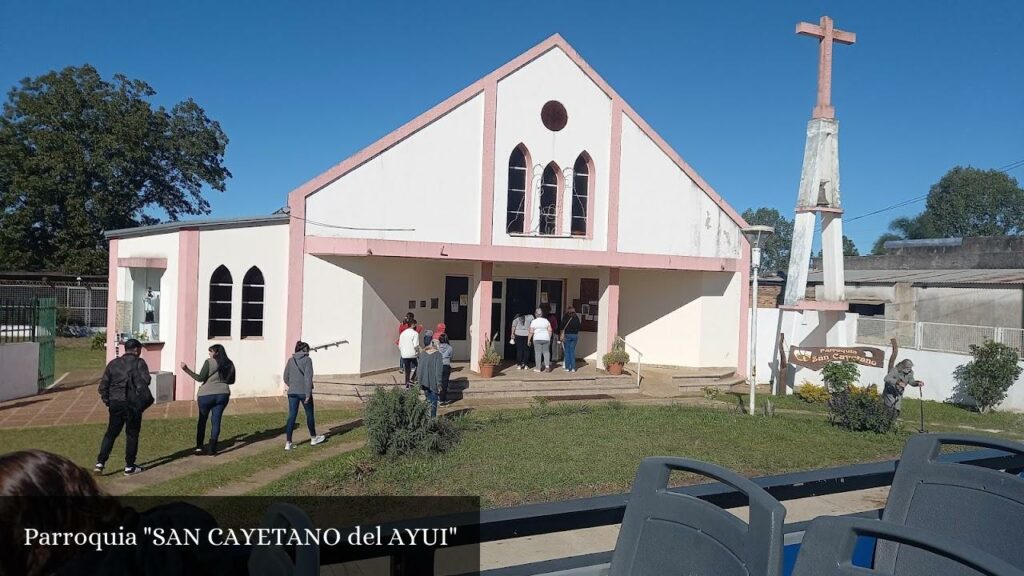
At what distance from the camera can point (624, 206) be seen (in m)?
17.3

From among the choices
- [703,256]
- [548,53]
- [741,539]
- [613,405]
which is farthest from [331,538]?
[703,256]

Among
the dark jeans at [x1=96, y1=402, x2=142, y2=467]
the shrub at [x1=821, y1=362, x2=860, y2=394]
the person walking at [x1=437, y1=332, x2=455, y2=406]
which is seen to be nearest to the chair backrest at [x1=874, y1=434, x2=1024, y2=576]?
the dark jeans at [x1=96, y1=402, x2=142, y2=467]

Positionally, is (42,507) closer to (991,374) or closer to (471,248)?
(471,248)

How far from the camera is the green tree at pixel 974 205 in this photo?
65.0m

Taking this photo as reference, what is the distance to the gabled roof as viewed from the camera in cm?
1473

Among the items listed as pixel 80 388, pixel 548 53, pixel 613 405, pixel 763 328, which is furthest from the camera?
pixel 763 328

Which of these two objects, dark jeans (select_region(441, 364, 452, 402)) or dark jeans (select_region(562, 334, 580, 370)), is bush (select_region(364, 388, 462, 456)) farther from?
dark jeans (select_region(562, 334, 580, 370))

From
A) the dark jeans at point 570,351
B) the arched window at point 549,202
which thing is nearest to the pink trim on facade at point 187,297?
the arched window at point 549,202

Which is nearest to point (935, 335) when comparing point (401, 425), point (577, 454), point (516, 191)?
point (516, 191)

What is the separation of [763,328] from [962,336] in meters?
4.69

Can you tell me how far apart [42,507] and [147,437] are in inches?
397

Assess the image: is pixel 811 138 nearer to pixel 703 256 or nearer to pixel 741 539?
pixel 703 256

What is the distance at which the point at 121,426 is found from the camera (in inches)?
354

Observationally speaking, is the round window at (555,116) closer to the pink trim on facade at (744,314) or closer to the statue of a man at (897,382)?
the pink trim on facade at (744,314)
